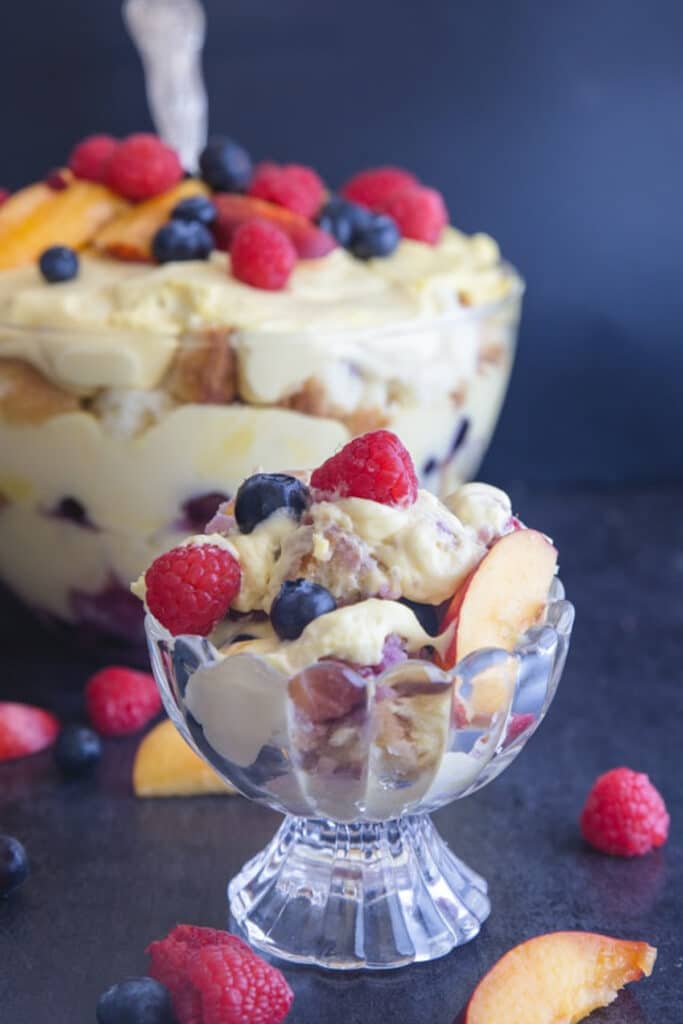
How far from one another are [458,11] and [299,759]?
138 centimetres

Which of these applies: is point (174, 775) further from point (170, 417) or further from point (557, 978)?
point (557, 978)

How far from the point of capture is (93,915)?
48.0 inches

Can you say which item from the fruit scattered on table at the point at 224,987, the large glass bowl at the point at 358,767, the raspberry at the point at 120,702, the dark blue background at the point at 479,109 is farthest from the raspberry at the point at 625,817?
the dark blue background at the point at 479,109

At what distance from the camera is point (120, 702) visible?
154 centimetres

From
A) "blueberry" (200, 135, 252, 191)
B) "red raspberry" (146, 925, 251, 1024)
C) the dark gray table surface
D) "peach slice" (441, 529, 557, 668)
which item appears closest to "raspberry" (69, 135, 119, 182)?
"blueberry" (200, 135, 252, 191)

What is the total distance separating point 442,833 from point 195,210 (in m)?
0.72

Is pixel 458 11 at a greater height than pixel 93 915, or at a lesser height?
greater

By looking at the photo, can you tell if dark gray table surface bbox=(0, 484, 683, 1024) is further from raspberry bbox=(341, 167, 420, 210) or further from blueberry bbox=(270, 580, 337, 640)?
raspberry bbox=(341, 167, 420, 210)

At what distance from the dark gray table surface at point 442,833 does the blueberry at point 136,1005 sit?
0.15ft

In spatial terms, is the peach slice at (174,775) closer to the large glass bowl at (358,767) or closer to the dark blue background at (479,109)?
the large glass bowl at (358,767)

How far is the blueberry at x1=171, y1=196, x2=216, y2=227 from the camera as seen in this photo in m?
1.58

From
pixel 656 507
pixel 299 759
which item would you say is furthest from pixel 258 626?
pixel 656 507

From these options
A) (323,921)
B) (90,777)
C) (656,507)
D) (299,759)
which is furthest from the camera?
(656,507)

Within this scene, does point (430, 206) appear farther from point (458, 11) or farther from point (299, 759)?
point (299, 759)
